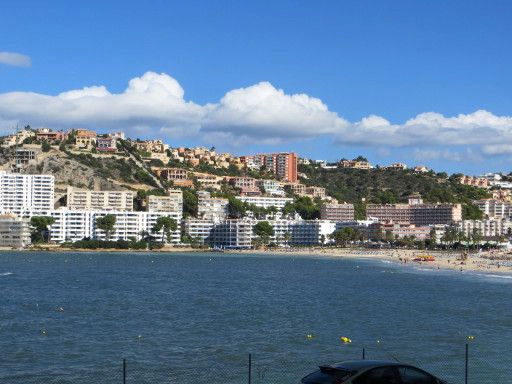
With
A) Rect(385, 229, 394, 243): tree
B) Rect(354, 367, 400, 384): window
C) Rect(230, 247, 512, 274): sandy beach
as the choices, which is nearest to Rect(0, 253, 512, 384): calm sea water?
Rect(354, 367, 400, 384): window

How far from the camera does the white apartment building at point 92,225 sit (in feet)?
526

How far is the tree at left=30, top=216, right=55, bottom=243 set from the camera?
505 feet

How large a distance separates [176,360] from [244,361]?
2.21 meters

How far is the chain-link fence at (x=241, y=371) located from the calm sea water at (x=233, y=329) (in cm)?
4

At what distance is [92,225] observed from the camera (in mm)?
162625

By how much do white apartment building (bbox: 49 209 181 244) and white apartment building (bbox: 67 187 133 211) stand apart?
429 inches

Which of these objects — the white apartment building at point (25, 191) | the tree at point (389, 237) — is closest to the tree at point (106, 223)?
the white apartment building at point (25, 191)

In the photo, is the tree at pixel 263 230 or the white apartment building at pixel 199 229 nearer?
the white apartment building at pixel 199 229

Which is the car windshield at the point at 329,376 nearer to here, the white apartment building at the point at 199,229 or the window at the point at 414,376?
the window at the point at 414,376

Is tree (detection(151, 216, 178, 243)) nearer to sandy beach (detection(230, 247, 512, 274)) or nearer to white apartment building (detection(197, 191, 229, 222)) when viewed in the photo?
sandy beach (detection(230, 247, 512, 274))

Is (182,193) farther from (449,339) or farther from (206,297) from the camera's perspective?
(449,339)

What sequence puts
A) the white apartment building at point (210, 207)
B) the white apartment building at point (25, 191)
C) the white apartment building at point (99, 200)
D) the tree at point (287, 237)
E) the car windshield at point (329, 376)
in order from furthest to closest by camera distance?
the white apartment building at point (210, 207) < the tree at point (287, 237) < the white apartment building at point (99, 200) < the white apartment building at point (25, 191) < the car windshield at point (329, 376)

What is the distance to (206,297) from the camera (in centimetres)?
5272

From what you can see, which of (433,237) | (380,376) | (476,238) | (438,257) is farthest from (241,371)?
A: (476,238)
